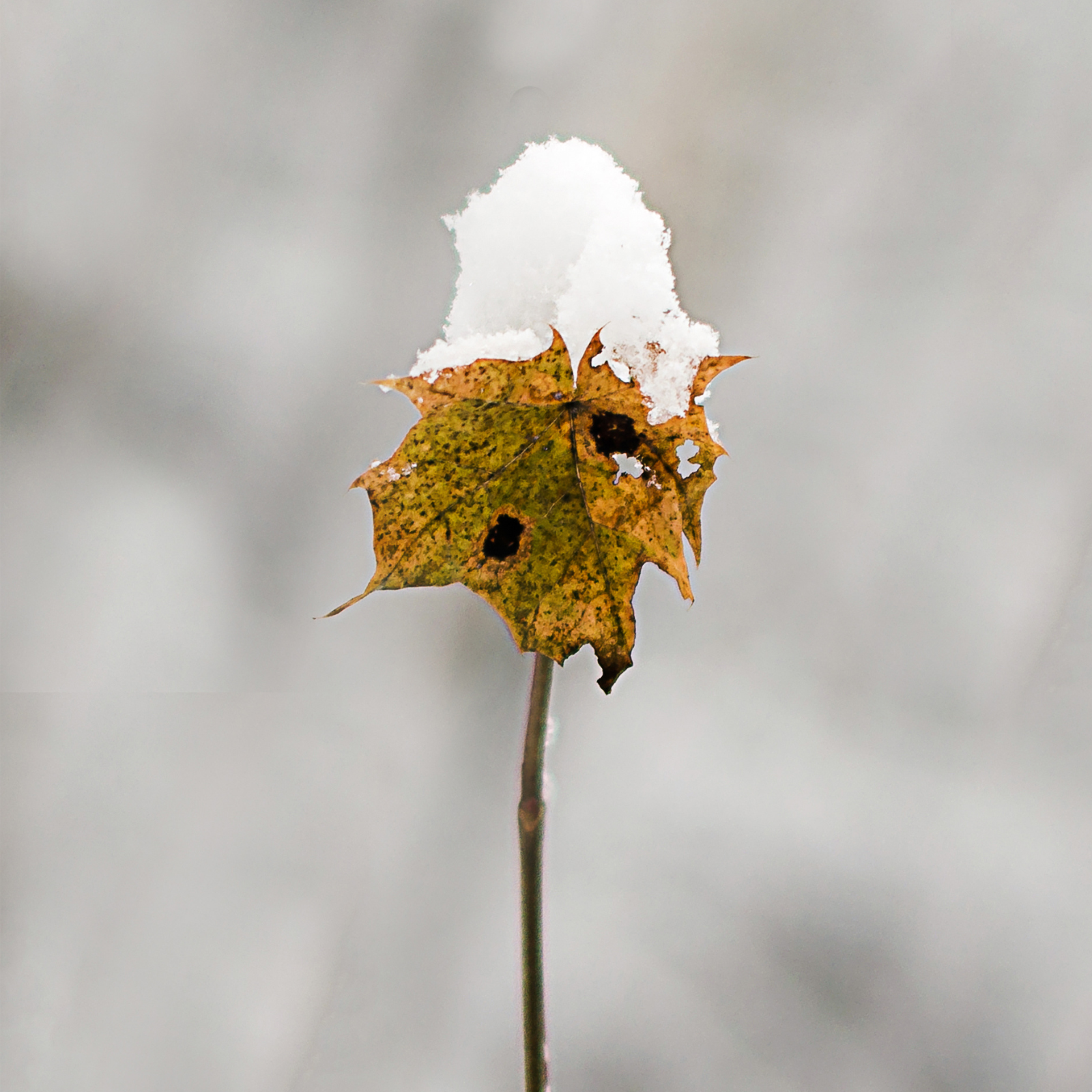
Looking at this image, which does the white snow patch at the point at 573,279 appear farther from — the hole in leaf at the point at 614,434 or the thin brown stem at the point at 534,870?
the thin brown stem at the point at 534,870

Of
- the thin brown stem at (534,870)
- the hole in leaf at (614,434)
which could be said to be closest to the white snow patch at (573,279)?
the hole in leaf at (614,434)

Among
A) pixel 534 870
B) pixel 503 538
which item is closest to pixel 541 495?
pixel 503 538

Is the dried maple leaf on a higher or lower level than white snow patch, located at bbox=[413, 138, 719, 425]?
lower

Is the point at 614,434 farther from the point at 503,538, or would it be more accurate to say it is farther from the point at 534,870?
the point at 534,870

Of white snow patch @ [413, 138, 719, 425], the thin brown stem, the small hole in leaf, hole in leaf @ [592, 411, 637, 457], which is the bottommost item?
the thin brown stem

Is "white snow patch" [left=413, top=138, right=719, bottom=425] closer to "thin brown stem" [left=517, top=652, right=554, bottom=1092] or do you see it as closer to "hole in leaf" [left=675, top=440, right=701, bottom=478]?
"hole in leaf" [left=675, top=440, right=701, bottom=478]

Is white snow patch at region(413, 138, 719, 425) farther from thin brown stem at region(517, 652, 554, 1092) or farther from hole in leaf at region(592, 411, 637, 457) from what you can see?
thin brown stem at region(517, 652, 554, 1092)

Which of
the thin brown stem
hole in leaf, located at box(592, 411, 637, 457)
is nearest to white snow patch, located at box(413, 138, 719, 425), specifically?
hole in leaf, located at box(592, 411, 637, 457)
